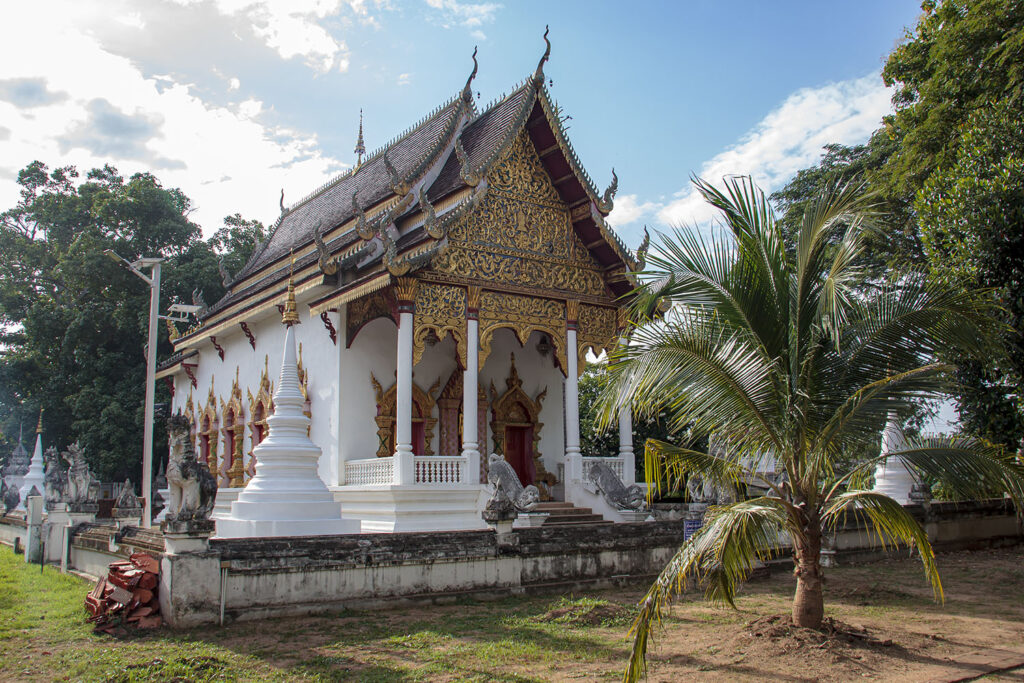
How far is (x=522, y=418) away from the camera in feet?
53.7

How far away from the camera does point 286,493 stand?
1013 cm

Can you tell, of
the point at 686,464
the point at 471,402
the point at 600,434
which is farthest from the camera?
the point at 600,434

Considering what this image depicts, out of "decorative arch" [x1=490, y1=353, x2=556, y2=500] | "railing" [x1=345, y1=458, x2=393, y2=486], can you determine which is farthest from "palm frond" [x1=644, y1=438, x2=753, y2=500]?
"decorative arch" [x1=490, y1=353, x2=556, y2=500]

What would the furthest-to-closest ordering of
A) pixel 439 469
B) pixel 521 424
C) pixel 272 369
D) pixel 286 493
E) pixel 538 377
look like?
pixel 272 369, pixel 538 377, pixel 521 424, pixel 439 469, pixel 286 493

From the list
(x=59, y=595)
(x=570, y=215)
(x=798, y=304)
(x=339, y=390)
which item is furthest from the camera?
(x=570, y=215)

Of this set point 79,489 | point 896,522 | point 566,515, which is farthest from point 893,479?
point 79,489

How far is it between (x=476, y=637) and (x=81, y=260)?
27938mm

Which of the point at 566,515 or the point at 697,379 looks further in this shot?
the point at 566,515

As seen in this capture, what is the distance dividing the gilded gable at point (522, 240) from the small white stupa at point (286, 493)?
3.78 metres

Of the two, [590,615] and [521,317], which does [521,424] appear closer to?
[521,317]

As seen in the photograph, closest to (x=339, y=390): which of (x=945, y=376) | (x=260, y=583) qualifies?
(x=260, y=583)

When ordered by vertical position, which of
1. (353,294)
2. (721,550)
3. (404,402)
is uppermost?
(353,294)

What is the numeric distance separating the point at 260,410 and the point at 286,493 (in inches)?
294

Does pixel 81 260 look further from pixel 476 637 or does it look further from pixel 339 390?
pixel 476 637
